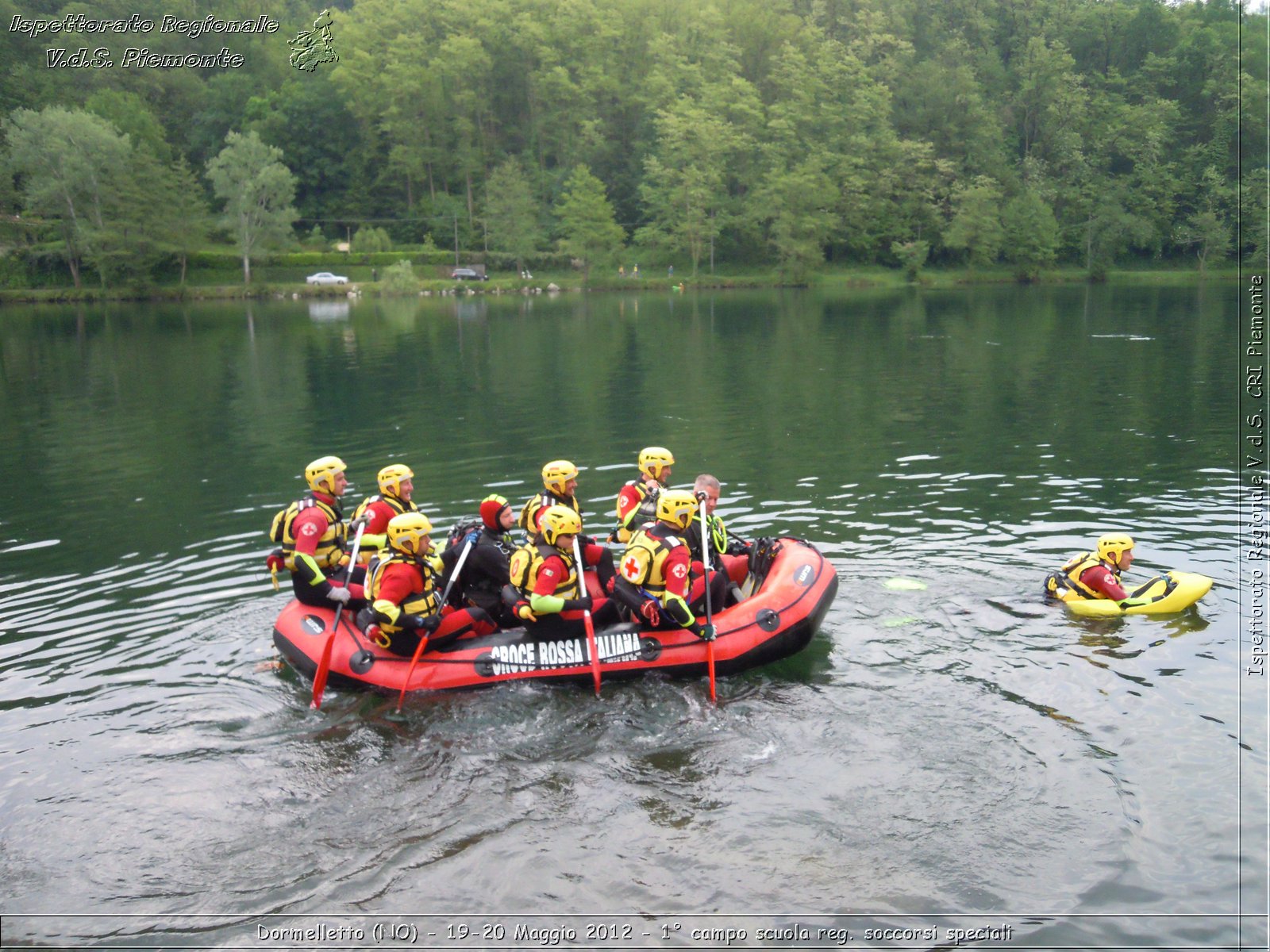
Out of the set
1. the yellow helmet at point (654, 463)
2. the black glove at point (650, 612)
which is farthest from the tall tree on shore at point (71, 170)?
the black glove at point (650, 612)

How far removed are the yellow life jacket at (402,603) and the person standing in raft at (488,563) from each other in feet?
1.81

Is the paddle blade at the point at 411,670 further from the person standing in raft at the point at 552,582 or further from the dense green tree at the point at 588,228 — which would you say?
the dense green tree at the point at 588,228

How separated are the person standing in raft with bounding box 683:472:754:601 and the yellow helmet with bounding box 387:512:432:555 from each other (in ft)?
7.94

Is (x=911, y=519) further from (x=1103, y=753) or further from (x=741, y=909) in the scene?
(x=741, y=909)

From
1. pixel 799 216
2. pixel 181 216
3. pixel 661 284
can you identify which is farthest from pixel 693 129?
pixel 181 216

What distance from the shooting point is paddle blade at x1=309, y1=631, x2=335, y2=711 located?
29.2 ft

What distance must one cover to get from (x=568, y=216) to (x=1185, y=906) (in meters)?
70.7

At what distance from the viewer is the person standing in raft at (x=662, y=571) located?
29.7ft

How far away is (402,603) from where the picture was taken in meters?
8.93

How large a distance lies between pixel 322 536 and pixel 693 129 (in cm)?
6841

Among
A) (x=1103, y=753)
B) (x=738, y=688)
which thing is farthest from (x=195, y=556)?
(x=1103, y=753)

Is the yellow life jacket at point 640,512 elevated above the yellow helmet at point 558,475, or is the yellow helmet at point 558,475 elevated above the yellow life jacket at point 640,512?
the yellow helmet at point 558,475

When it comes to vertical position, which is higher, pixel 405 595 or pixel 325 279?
pixel 325 279

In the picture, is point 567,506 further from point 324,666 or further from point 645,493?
point 324,666
